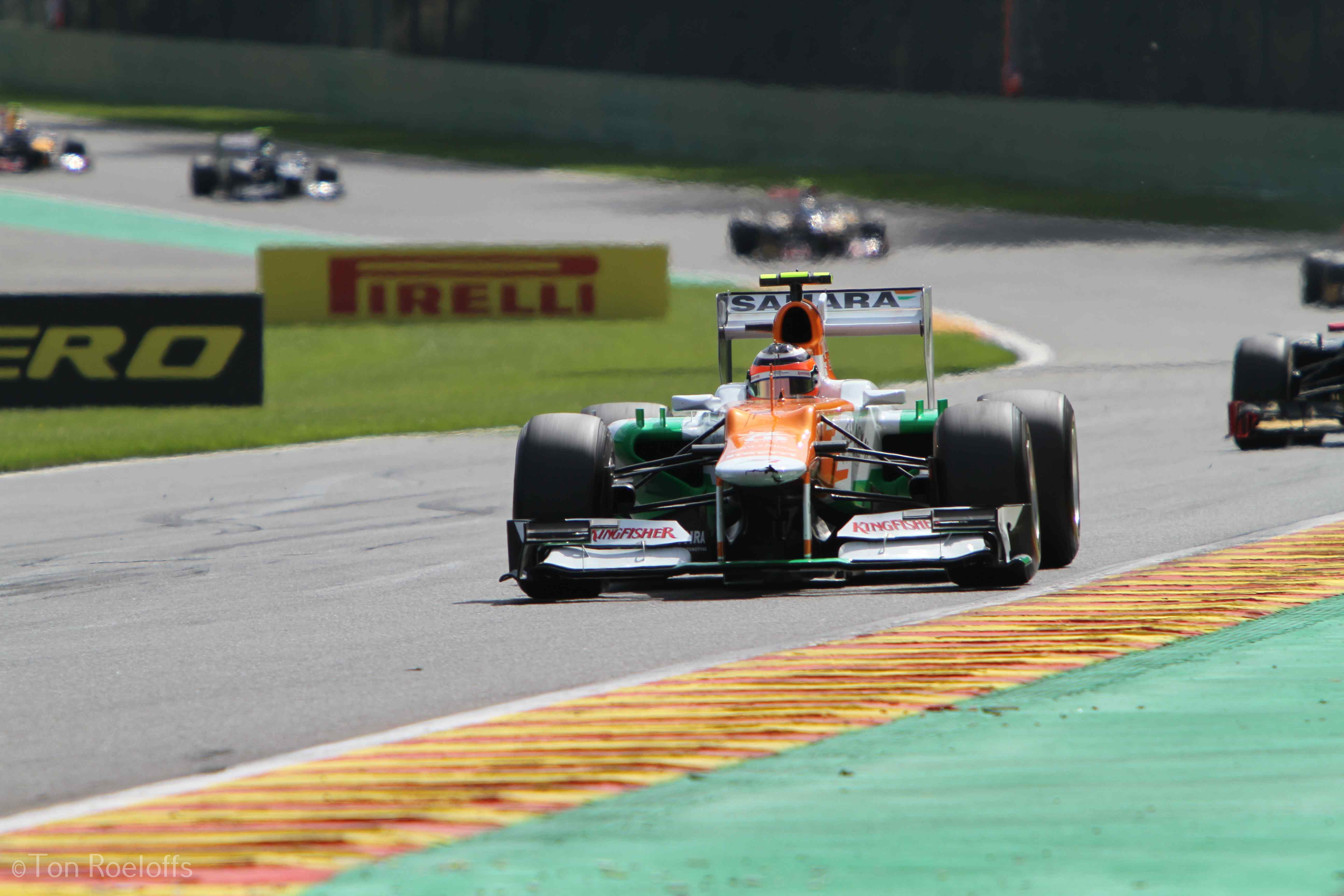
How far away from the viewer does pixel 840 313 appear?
10.1 m

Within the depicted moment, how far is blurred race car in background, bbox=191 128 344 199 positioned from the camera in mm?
44906

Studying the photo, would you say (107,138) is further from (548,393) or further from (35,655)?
(35,655)

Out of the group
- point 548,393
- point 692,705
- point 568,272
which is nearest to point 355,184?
point 568,272

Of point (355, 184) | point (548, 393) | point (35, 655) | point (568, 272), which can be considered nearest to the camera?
point (35, 655)

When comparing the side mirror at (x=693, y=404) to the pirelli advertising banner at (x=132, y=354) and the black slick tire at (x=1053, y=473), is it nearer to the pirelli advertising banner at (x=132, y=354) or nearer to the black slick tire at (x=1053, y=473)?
the black slick tire at (x=1053, y=473)

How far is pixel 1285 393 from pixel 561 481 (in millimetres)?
8089

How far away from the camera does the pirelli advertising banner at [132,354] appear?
1967cm

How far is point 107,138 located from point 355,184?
10906 millimetres

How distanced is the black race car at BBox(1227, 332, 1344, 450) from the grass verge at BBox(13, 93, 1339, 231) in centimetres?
2421

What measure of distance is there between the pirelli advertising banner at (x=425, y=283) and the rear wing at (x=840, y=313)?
1848cm

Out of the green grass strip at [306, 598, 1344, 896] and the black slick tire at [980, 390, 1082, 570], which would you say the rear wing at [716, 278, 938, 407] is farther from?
the green grass strip at [306, 598, 1344, 896]

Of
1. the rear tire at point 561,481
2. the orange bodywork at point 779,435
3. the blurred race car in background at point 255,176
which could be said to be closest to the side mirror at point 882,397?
the orange bodywork at point 779,435

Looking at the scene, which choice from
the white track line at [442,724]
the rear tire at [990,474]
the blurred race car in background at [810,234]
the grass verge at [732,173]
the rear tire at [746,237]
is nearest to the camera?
the white track line at [442,724]

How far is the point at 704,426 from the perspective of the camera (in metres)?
9.44
